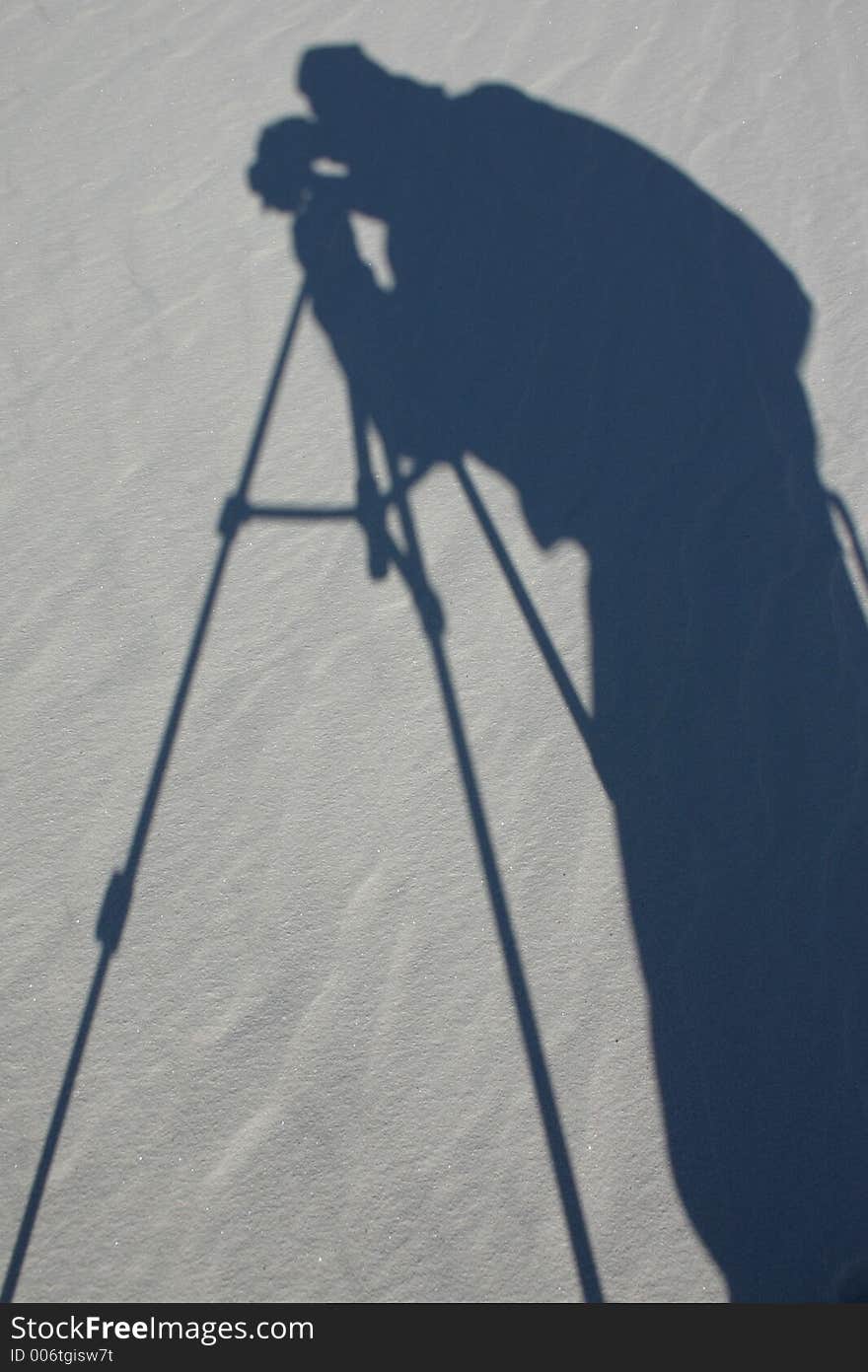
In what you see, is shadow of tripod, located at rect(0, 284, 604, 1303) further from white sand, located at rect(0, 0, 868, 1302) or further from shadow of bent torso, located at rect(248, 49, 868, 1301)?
shadow of bent torso, located at rect(248, 49, 868, 1301)

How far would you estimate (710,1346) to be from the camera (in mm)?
2137

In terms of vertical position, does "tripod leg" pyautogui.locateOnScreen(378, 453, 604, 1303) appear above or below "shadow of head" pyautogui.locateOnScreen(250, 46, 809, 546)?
below

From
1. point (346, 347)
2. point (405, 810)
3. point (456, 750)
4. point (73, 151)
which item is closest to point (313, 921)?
point (405, 810)

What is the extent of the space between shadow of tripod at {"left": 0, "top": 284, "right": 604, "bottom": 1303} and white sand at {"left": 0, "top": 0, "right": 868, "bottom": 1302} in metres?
0.03

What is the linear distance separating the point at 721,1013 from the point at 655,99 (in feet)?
11.5

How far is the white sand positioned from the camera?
229 cm

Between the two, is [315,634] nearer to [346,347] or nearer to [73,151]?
[346,347]

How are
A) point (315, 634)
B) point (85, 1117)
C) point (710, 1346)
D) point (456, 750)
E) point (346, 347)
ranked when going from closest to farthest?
point (710, 1346)
point (85, 1117)
point (456, 750)
point (315, 634)
point (346, 347)

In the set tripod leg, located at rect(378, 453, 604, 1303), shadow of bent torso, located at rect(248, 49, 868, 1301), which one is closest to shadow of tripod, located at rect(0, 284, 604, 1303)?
tripod leg, located at rect(378, 453, 604, 1303)

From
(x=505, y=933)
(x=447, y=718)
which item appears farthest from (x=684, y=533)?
(x=505, y=933)

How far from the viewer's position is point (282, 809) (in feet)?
9.26

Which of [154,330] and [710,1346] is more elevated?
[154,330]

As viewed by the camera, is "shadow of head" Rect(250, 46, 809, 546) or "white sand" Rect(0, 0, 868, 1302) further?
"shadow of head" Rect(250, 46, 809, 546)

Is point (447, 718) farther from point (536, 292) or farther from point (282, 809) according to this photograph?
point (536, 292)
